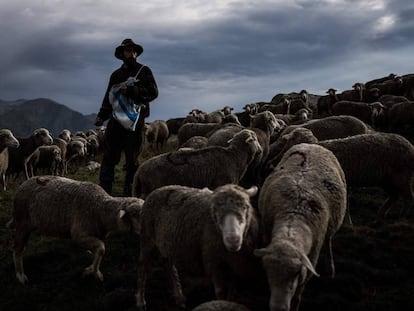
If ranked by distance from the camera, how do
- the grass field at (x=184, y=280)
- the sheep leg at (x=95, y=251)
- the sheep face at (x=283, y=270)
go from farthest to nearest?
the sheep leg at (x=95, y=251) < the grass field at (x=184, y=280) < the sheep face at (x=283, y=270)

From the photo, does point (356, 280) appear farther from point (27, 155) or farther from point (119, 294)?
point (27, 155)

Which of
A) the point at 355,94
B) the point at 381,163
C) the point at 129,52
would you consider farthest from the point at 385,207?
the point at 355,94

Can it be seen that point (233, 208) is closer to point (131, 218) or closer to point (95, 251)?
point (131, 218)

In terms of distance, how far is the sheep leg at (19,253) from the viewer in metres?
8.27

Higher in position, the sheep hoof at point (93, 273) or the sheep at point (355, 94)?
the sheep at point (355, 94)

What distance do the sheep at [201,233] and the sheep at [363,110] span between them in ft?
55.2

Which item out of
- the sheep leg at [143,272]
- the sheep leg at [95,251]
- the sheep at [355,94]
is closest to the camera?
the sheep leg at [143,272]

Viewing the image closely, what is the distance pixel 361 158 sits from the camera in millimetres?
9578

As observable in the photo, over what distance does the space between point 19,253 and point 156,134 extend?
18.1 metres

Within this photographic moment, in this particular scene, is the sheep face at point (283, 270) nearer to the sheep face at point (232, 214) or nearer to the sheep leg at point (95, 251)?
the sheep face at point (232, 214)

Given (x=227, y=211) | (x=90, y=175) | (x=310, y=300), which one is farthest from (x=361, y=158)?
(x=90, y=175)

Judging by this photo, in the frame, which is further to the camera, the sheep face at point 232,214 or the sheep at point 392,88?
the sheep at point 392,88

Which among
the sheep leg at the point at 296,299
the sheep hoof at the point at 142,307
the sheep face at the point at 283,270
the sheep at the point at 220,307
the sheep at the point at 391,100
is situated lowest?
the sheep hoof at the point at 142,307

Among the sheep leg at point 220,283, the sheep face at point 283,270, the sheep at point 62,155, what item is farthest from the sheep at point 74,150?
the sheep face at point 283,270
